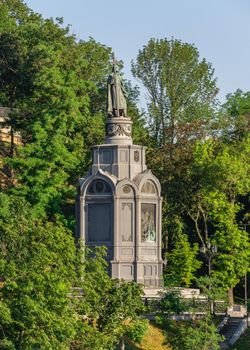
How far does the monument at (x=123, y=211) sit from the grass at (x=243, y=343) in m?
6.15

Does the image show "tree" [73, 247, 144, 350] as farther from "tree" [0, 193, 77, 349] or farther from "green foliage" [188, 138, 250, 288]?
"green foliage" [188, 138, 250, 288]

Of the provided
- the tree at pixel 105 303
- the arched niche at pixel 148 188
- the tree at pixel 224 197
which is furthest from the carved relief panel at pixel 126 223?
the tree at pixel 105 303

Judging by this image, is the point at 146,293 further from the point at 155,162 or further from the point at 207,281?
the point at 155,162

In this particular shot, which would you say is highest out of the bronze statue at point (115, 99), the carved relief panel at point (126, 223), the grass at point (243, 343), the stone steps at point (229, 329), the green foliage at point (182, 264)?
the bronze statue at point (115, 99)

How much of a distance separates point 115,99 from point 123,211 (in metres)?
6.64

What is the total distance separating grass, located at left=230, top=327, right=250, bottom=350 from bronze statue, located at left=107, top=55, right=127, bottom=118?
1409 centimetres

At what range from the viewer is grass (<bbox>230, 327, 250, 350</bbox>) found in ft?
193

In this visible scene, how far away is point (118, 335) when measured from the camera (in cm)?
5194

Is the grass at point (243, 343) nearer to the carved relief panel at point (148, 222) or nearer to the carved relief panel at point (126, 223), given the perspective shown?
the carved relief panel at point (148, 222)

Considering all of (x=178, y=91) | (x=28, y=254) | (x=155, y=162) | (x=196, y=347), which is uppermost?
(x=178, y=91)

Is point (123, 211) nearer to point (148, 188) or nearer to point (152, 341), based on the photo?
point (148, 188)

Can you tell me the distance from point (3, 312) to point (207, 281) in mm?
16617

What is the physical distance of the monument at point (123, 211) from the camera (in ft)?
209

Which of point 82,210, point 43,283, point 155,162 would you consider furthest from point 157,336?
point 155,162
